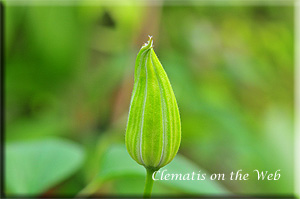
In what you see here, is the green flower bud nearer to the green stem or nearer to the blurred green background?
the green stem

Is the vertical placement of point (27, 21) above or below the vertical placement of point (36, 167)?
above

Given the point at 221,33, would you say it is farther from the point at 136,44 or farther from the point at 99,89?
the point at 99,89

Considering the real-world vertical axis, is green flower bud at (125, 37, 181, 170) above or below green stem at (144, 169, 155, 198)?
above

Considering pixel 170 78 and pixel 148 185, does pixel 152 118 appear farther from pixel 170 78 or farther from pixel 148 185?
pixel 170 78

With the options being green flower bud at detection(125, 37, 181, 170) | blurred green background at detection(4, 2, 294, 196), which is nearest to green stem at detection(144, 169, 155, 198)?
green flower bud at detection(125, 37, 181, 170)

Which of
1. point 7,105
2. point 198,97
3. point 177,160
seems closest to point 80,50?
point 7,105

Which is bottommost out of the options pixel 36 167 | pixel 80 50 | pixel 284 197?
pixel 284 197

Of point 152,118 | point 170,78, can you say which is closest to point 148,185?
point 152,118

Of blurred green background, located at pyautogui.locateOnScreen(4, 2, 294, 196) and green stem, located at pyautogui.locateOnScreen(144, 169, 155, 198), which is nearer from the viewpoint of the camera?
green stem, located at pyautogui.locateOnScreen(144, 169, 155, 198)
